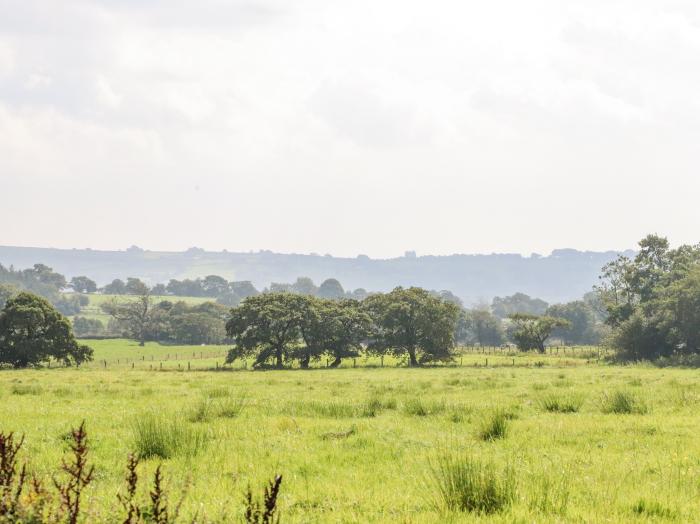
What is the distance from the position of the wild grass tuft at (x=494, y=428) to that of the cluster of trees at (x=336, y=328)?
5397cm

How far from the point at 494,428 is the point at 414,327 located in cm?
5885

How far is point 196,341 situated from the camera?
497 ft

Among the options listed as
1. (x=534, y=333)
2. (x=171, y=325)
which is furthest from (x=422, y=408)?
(x=171, y=325)

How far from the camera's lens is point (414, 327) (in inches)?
2857

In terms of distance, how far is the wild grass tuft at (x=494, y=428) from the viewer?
13852 mm

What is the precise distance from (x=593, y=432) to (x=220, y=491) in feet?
30.3

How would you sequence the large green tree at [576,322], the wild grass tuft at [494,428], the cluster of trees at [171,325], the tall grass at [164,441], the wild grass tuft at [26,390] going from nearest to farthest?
1. the tall grass at [164,441]
2. the wild grass tuft at [494,428]
3. the wild grass tuft at [26,390]
4. the cluster of trees at [171,325]
5. the large green tree at [576,322]

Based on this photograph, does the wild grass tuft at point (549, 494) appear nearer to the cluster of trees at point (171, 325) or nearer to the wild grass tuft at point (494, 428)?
the wild grass tuft at point (494, 428)

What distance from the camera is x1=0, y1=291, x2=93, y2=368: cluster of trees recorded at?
203 feet

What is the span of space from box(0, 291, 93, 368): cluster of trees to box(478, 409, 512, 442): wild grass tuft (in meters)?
59.6

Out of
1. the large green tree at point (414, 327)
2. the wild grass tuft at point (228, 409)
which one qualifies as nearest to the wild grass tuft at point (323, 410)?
the wild grass tuft at point (228, 409)

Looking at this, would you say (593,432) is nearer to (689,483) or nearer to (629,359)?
(689,483)

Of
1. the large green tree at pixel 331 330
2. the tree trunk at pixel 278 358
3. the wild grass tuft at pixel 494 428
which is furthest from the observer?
the large green tree at pixel 331 330

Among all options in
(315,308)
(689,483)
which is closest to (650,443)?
(689,483)
